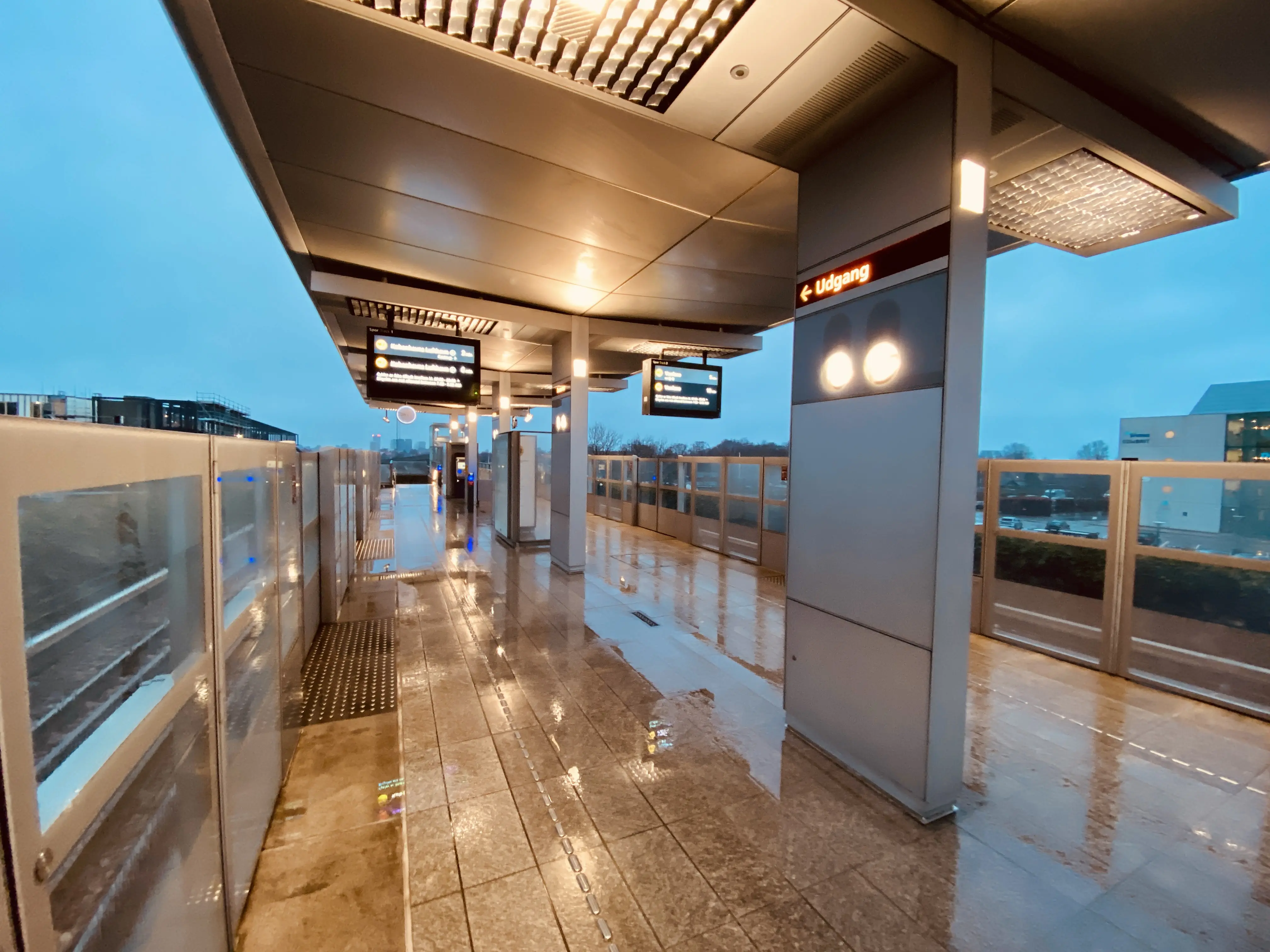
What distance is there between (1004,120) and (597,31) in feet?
7.45

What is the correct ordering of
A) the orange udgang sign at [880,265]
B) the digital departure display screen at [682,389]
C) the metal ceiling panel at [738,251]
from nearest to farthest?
the orange udgang sign at [880,265]
the metal ceiling panel at [738,251]
the digital departure display screen at [682,389]

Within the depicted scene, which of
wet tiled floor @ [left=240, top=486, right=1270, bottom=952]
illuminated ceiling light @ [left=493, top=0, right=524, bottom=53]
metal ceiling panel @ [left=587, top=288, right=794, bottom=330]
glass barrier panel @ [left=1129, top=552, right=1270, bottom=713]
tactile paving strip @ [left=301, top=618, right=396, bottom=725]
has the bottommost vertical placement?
tactile paving strip @ [left=301, top=618, right=396, bottom=725]

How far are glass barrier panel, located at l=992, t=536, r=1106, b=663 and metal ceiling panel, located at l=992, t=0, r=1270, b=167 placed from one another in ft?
11.2

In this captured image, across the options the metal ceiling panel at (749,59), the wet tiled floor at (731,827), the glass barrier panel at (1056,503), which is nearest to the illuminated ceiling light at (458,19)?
the metal ceiling panel at (749,59)

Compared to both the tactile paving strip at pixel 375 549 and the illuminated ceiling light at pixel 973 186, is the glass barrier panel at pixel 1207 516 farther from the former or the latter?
the tactile paving strip at pixel 375 549

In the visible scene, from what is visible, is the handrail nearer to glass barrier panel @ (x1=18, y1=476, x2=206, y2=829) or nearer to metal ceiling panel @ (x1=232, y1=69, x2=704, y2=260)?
glass barrier panel @ (x1=18, y1=476, x2=206, y2=829)

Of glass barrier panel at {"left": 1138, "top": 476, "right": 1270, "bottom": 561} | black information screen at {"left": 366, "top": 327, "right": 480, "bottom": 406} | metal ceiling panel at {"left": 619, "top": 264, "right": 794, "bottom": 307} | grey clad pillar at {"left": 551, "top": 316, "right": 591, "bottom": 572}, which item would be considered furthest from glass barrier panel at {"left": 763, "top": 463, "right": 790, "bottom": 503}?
black information screen at {"left": 366, "top": 327, "right": 480, "bottom": 406}

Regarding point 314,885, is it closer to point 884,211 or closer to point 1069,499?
point 884,211

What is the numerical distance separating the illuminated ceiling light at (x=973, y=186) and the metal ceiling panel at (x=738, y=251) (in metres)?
1.77

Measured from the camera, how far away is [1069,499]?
15.8 feet

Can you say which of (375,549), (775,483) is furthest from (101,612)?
(375,549)

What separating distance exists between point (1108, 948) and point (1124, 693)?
2.98 metres

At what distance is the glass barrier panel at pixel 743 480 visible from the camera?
9.05 m

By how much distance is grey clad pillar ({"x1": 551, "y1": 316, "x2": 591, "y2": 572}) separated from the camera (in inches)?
300
